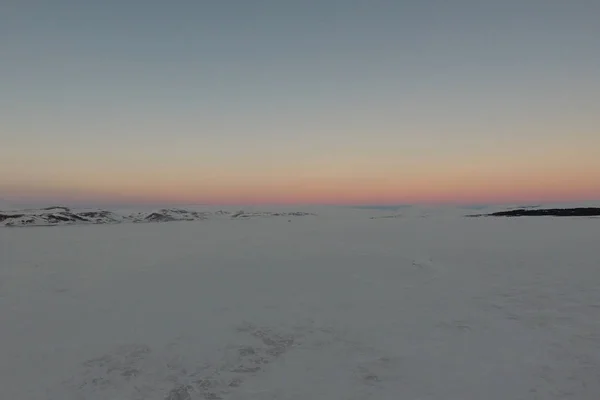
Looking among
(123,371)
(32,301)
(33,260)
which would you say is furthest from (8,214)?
(123,371)

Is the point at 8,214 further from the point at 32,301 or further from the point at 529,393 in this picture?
the point at 529,393

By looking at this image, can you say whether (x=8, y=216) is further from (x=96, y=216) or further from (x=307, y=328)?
(x=307, y=328)

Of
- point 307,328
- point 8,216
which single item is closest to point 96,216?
point 8,216

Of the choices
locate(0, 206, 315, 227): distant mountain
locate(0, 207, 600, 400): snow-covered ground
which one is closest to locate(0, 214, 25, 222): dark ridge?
locate(0, 206, 315, 227): distant mountain

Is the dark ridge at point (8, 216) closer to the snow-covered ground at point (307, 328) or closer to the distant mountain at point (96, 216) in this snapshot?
the distant mountain at point (96, 216)

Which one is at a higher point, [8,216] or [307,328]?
[8,216]

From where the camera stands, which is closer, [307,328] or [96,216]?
[307,328]

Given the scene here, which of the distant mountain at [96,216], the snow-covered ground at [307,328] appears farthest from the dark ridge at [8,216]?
the snow-covered ground at [307,328]

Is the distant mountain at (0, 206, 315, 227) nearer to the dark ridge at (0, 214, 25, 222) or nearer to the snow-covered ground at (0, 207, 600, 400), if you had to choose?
the dark ridge at (0, 214, 25, 222)
